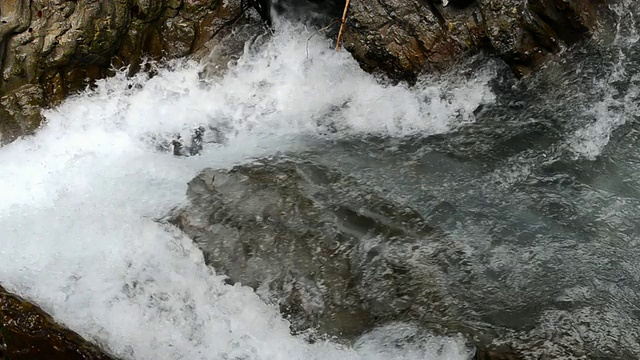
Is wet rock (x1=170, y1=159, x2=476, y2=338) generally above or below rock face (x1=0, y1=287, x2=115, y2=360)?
above

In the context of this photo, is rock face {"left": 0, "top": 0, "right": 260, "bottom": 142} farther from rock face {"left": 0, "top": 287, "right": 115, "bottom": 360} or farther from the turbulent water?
rock face {"left": 0, "top": 287, "right": 115, "bottom": 360}

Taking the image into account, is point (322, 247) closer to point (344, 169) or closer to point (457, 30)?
point (344, 169)

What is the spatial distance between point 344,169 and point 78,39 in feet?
7.39

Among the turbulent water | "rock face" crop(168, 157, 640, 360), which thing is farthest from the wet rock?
the turbulent water

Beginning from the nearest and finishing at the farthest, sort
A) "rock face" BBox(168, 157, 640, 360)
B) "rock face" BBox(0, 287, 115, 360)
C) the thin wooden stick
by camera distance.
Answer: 1. "rock face" BBox(0, 287, 115, 360)
2. "rock face" BBox(168, 157, 640, 360)
3. the thin wooden stick

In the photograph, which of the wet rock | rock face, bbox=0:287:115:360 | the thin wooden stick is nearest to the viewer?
rock face, bbox=0:287:115:360

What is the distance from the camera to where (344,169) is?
4668 millimetres

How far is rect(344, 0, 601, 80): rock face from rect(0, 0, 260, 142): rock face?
1239 millimetres

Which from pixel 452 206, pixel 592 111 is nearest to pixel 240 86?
pixel 452 206

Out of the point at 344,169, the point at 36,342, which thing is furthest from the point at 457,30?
the point at 36,342

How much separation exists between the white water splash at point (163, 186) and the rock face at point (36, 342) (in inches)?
4.4

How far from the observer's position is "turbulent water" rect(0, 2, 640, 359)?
3.95 m

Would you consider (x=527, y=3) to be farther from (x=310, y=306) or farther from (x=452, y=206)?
(x=310, y=306)

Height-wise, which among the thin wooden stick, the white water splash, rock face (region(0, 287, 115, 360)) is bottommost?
rock face (region(0, 287, 115, 360))
